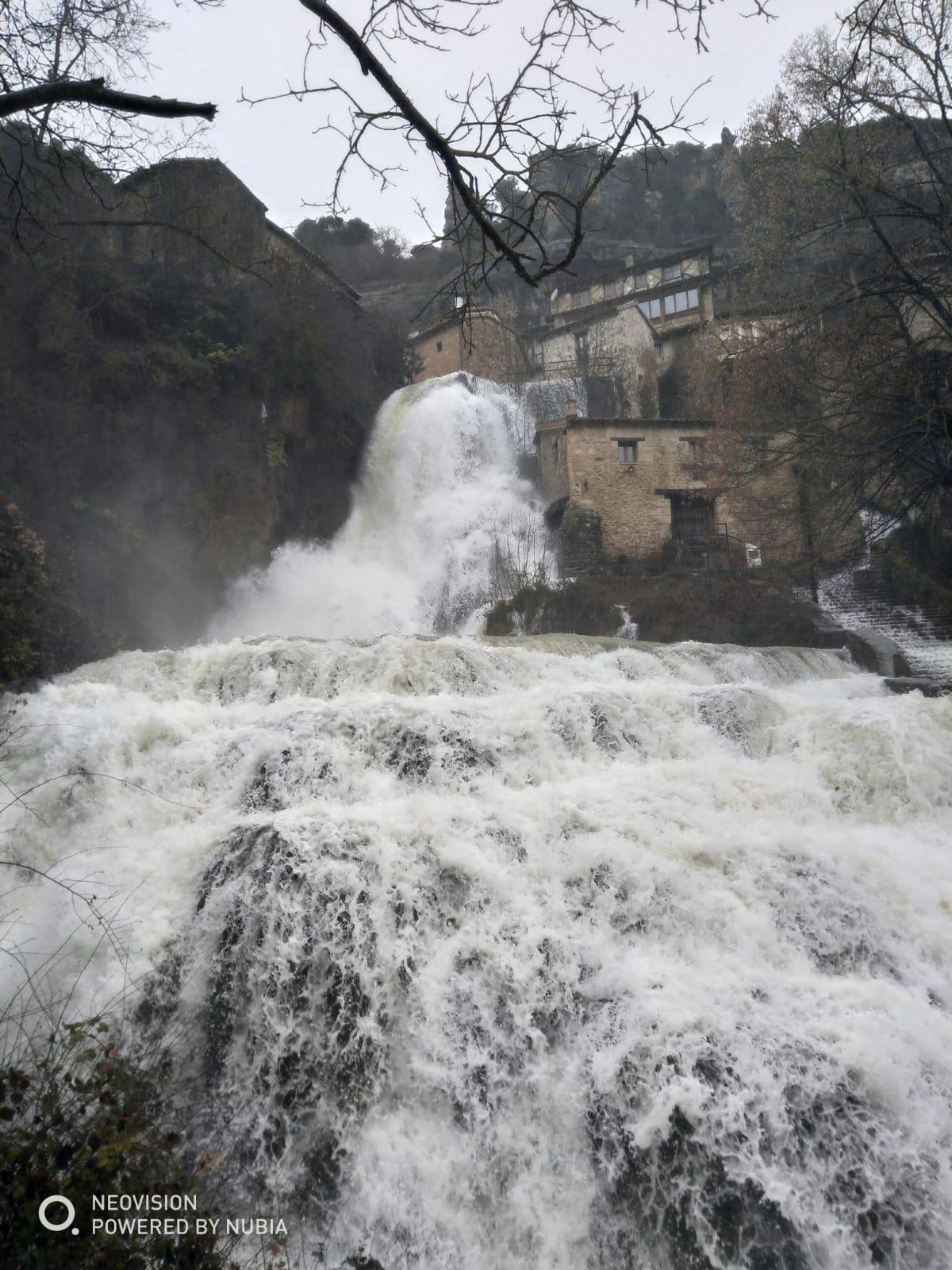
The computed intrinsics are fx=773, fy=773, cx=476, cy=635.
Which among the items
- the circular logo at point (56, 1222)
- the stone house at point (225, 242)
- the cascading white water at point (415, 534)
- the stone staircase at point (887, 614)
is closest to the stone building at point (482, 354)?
the cascading white water at point (415, 534)

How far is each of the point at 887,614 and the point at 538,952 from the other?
14169 millimetres

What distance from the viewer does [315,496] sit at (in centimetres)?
1942

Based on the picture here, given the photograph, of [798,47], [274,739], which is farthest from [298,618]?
[798,47]

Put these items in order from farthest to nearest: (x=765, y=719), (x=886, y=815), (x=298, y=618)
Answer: (x=298, y=618)
(x=765, y=719)
(x=886, y=815)

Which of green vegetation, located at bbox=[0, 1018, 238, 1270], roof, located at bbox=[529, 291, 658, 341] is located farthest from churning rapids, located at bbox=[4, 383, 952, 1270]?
roof, located at bbox=[529, 291, 658, 341]

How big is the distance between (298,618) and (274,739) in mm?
10872

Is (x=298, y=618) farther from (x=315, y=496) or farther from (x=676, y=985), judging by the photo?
(x=676, y=985)

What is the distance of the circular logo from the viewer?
2.52 metres

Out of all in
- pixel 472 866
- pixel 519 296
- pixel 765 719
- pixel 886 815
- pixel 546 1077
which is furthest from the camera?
pixel 519 296

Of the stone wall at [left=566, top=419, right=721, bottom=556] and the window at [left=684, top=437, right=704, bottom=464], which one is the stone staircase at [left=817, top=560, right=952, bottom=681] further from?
the window at [left=684, top=437, right=704, bottom=464]

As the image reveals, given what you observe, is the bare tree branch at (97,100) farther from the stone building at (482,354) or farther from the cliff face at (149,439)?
the stone building at (482,354)

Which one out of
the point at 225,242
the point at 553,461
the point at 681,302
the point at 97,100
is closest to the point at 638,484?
the point at 553,461

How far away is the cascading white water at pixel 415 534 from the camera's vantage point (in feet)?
56.2

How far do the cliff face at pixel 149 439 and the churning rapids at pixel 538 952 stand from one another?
558 centimetres
